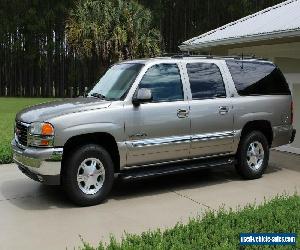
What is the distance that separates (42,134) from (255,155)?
161 inches

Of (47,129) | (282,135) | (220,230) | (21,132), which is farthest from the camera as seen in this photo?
(282,135)

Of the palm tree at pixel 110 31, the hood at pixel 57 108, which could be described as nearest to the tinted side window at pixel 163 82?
the hood at pixel 57 108

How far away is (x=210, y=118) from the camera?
7.64 m

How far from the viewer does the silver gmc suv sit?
641cm

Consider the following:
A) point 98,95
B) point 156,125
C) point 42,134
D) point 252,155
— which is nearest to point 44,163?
point 42,134

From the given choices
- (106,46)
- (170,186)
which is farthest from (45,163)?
(106,46)

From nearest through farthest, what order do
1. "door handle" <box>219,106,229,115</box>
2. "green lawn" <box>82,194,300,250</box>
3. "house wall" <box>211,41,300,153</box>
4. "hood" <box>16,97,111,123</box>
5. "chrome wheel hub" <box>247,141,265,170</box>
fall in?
"green lawn" <box>82,194,300,250</box>
"hood" <box>16,97,111,123</box>
"door handle" <box>219,106,229,115</box>
"chrome wheel hub" <box>247,141,265,170</box>
"house wall" <box>211,41,300,153</box>

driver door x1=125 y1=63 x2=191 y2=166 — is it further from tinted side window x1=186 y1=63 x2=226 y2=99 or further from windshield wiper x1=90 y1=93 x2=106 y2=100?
windshield wiper x1=90 y1=93 x2=106 y2=100

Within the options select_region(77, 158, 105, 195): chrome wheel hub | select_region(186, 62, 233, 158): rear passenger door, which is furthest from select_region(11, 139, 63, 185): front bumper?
select_region(186, 62, 233, 158): rear passenger door

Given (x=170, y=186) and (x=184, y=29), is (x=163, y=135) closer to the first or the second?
(x=170, y=186)

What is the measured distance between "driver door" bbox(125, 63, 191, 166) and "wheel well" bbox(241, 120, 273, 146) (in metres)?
1.46

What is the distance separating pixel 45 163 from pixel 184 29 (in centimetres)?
4026

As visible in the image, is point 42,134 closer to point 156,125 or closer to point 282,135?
point 156,125

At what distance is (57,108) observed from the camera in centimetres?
661
